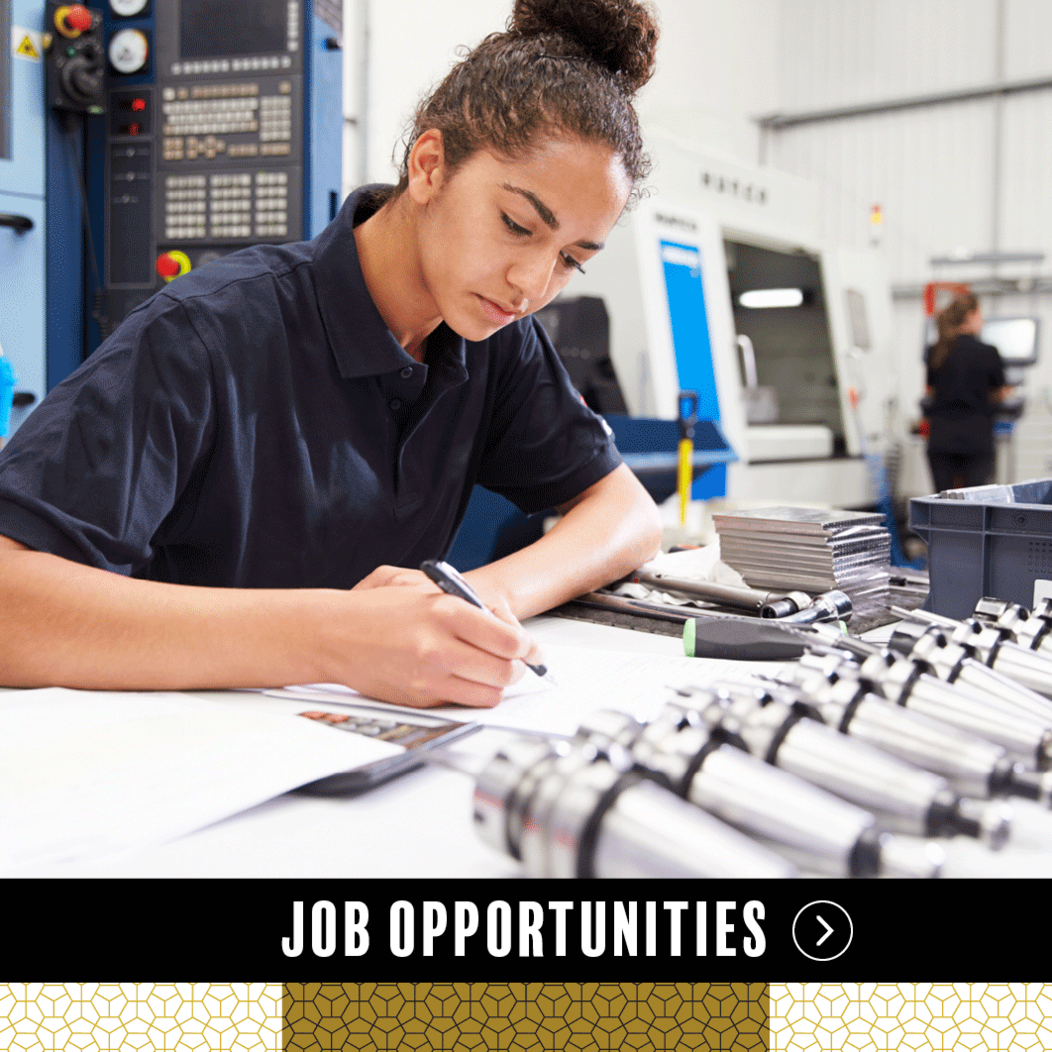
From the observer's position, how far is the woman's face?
91 centimetres

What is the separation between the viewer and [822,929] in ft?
1.48

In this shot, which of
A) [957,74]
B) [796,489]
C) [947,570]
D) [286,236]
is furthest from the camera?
[957,74]

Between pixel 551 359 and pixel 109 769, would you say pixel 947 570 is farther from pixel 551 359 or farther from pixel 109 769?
pixel 109 769

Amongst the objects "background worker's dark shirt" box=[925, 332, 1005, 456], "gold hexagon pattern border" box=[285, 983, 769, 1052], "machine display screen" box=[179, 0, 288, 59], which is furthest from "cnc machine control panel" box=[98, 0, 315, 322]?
"background worker's dark shirt" box=[925, 332, 1005, 456]

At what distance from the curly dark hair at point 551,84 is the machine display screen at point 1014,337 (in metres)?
5.02

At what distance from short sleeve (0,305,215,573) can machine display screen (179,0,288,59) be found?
4.44 ft

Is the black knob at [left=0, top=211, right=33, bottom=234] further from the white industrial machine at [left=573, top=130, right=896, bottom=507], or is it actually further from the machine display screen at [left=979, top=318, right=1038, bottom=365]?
the machine display screen at [left=979, top=318, right=1038, bottom=365]

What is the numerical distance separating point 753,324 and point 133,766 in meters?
3.89

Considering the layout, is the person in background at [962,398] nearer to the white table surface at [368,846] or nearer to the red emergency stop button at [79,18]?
the red emergency stop button at [79,18]

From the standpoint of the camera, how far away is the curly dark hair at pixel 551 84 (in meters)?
0.92

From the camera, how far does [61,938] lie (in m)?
0.45

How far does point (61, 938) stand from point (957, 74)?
25.9ft

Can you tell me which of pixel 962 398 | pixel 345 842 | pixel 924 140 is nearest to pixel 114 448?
pixel 345 842

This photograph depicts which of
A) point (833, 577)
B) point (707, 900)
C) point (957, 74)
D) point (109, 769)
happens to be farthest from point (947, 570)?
point (957, 74)
